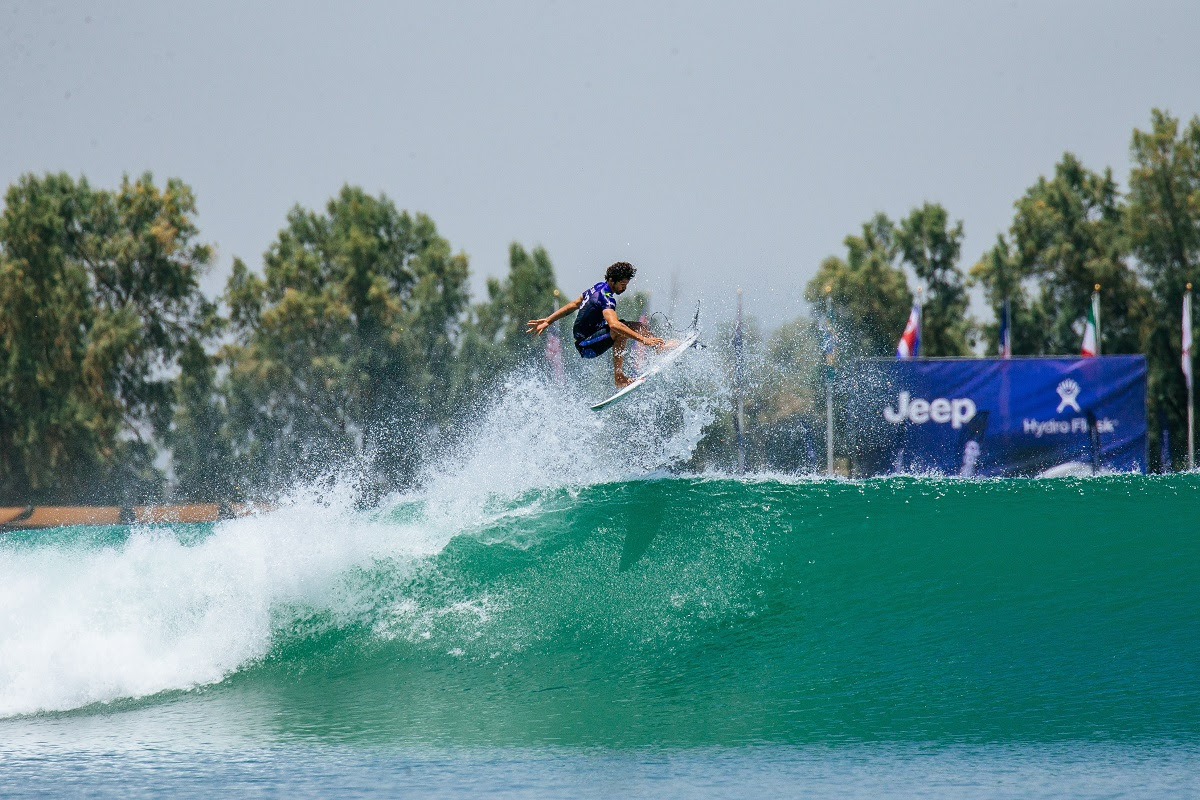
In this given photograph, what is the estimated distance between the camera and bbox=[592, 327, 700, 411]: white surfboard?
11422 millimetres

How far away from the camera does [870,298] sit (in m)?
44.7

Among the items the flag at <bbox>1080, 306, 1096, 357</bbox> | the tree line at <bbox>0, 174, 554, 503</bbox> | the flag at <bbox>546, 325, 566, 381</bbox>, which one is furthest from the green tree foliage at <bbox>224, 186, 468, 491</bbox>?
the flag at <bbox>1080, 306, 1096, 357</bbox>

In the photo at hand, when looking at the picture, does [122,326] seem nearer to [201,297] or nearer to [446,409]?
[201,297]

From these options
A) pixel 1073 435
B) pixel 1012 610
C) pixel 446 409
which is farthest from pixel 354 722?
pixel 446 409

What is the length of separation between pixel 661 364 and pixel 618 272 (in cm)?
123

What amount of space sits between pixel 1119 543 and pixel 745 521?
3065mm

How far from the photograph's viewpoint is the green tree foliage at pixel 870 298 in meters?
44.6

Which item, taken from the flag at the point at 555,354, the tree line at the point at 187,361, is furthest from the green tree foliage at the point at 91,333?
the flag at the point at 555,354

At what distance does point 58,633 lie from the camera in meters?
9.98

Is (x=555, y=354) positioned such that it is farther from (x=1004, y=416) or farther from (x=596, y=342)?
(x=596, y=342)

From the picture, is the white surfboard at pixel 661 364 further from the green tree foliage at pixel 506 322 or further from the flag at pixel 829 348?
the green tree foliage at pixel 506 322

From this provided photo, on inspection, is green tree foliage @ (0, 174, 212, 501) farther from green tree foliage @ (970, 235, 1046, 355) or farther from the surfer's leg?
the surfer's leg

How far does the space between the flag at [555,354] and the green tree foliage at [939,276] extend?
16.7 metres

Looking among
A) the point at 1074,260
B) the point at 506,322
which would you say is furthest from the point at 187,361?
the point at 1074,260
